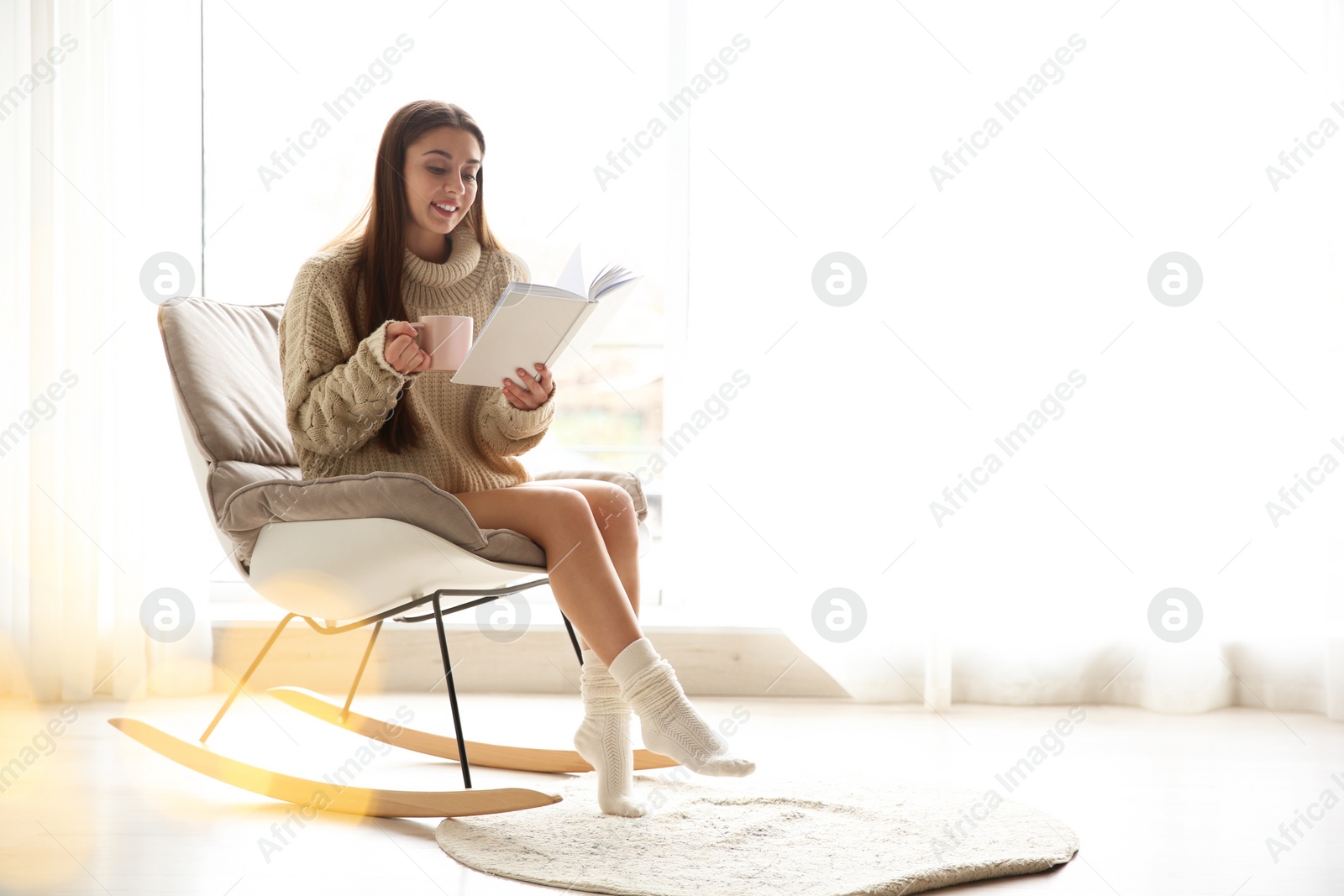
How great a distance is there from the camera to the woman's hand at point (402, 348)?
1.49 m

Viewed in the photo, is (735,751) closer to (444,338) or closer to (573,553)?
(573,553)

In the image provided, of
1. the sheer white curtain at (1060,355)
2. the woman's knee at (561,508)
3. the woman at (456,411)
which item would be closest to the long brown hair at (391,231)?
the woman at (456,411)

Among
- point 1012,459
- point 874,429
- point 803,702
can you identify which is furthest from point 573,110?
point 803,702

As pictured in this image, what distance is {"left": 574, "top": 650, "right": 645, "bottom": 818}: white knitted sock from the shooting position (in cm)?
156

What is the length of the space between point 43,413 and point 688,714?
71.4 inches

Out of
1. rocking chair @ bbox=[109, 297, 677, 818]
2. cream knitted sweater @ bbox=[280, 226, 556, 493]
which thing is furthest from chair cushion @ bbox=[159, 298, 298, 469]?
cream knitted sweater @ bbox=[280, 226, 556, 493]

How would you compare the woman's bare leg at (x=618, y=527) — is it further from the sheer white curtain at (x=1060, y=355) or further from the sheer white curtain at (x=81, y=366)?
the sheer white curtain at (x=81, y=366)

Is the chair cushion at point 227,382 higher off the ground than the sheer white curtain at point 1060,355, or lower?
lower

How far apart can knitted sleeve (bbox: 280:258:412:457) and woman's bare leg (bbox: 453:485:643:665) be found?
0.19m

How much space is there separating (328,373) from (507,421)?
0.28 metres

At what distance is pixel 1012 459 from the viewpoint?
2.42 meters

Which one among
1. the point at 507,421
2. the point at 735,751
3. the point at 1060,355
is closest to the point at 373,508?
the point at 507,421

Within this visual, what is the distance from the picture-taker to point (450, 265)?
5.74ft

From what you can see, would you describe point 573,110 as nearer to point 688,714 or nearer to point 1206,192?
point 1206,192
